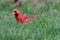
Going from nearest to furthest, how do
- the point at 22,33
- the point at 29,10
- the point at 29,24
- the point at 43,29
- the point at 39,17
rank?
the point at 22,33, the point at 43,29, the point at 29,24, the point at 39,17, the point at 29,10

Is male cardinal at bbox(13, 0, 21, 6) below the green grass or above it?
above

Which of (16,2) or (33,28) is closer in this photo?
(33,28)

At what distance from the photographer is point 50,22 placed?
606 cm

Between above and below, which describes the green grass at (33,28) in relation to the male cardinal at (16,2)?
below

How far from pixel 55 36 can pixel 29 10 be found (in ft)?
8.87

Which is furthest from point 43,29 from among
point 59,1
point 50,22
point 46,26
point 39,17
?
point 59,1

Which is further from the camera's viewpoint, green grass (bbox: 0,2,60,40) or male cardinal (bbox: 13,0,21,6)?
male cardinal (bbox: 13,0,21,6)

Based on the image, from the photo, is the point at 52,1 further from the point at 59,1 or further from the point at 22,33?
the point at 22,33

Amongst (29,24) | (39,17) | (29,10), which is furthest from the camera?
(29,10)

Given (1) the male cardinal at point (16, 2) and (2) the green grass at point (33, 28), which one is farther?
(1) the male cardinal at point (16, 2)

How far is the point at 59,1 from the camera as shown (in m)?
8.47

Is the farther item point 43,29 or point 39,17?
point 39,17

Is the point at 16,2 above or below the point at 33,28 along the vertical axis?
above

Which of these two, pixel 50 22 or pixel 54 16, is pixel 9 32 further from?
pixel 54 16
